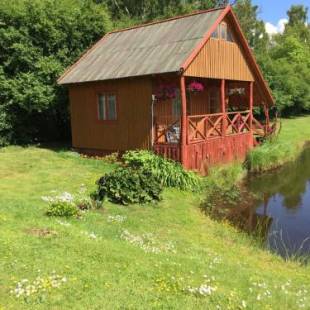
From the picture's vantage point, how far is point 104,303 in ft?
17.4

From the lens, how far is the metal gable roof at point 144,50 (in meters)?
14.9

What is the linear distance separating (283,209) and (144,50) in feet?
25.8

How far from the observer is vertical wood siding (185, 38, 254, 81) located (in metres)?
15.3

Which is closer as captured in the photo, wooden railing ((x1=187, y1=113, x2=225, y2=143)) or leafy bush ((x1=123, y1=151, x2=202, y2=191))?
leafy bush ((x1=123, y1=151, x2=202, y2=191))

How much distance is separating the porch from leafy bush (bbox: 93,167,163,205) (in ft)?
10.1

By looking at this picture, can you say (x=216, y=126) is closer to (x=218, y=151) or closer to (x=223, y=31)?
(x=218, y=151)

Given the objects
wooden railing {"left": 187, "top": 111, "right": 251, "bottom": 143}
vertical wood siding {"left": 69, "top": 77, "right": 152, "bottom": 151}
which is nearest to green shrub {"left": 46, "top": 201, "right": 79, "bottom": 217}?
wooden railing {"left": 187, "top": 111, "right": 251, "bottom": 143}

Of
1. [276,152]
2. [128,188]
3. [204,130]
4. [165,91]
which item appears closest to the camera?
→ [128,188]

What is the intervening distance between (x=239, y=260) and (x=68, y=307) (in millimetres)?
3923

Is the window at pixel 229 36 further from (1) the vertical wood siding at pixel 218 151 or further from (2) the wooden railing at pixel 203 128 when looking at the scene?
(1) the vertical wood siding at pixel 218 151

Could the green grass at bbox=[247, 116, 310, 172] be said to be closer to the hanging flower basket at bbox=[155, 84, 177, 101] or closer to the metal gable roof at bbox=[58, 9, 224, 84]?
the hanging flower basket at bbox=[155, 84, 177, 101]

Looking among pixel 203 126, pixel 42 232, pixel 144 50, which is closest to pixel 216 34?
pixel 144 50

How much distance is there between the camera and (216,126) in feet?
54.1

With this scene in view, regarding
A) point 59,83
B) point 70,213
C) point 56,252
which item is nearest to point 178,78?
point 59,83
